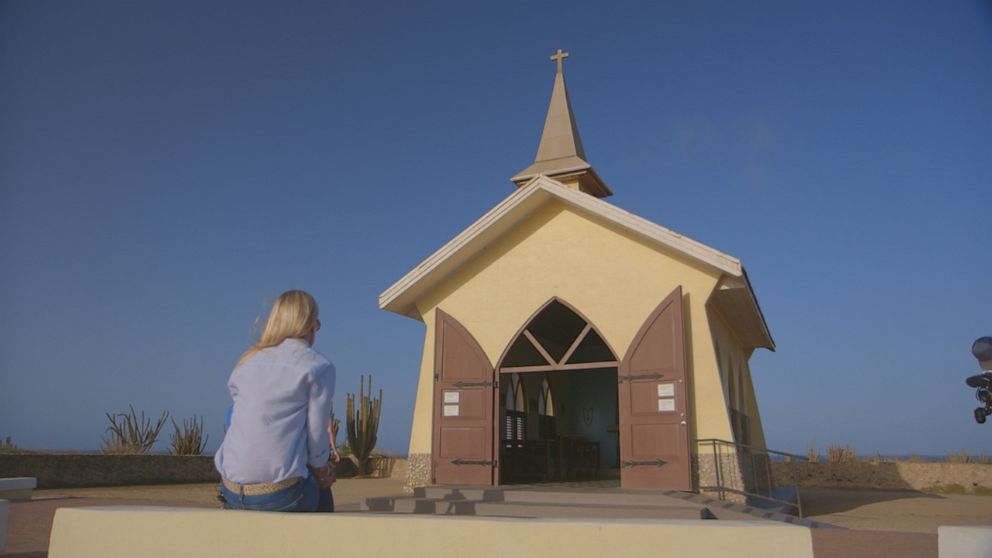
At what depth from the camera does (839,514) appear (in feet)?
38.0

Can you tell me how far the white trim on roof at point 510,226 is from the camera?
429 inches

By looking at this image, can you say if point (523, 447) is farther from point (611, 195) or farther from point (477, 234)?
point (611, 195)

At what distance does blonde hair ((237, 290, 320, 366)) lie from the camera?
317 cm

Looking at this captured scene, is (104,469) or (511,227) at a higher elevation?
(511,227)

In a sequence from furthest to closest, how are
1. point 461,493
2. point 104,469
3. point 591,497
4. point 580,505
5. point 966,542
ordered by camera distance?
point 104,469
point 461,493
point 591,497
point 580,505
point 966,542

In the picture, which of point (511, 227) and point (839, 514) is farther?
point (511, 227)

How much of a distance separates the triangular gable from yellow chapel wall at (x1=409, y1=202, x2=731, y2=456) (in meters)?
0.22

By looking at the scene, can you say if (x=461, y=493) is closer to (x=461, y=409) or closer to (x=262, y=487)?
(x=461, y=409)

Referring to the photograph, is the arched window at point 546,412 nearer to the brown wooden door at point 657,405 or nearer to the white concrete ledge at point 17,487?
the brown wooden door at point 657,405

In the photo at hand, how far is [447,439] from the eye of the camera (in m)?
12.2

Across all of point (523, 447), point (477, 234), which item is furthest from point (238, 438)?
point (523, 447)

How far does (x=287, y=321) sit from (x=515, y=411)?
1345 cm

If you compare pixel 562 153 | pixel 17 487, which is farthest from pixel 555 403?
pixel 17 487

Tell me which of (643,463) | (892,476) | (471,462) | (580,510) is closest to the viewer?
(580,510)
